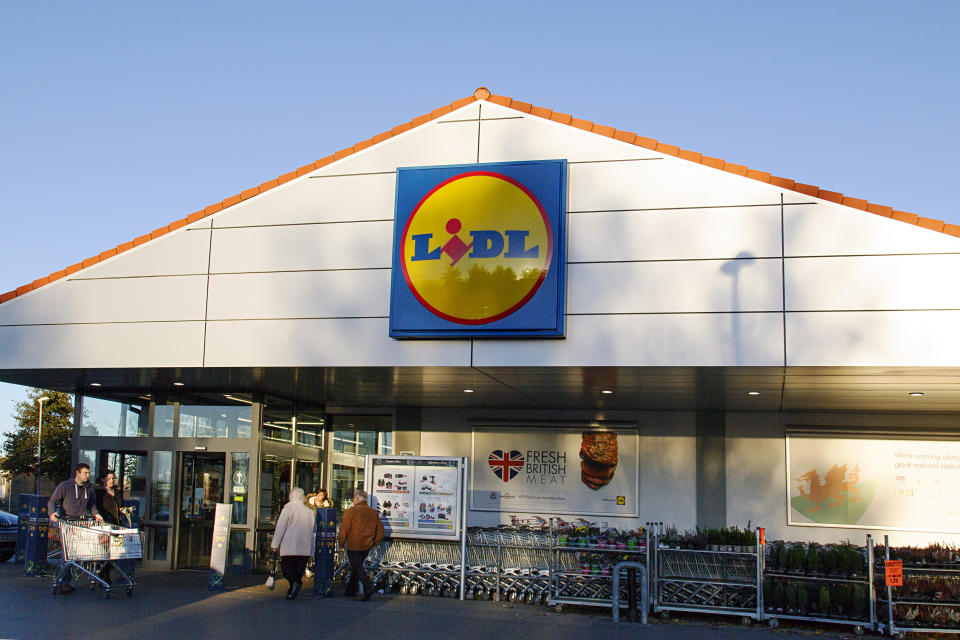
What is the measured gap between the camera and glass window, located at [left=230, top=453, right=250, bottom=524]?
15.5 metres

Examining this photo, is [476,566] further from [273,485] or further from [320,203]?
[320,203]

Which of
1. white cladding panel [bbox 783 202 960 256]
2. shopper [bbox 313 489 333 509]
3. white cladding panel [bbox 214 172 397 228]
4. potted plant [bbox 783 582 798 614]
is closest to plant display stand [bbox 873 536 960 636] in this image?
potted plant [bbox 783 582 798 614]

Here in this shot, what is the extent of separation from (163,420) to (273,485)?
2332 millimetres

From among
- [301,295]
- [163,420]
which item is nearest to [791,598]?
[301,295]

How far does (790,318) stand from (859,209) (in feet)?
5.02

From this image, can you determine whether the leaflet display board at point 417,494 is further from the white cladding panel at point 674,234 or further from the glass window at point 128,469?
the glass window at point 128,469

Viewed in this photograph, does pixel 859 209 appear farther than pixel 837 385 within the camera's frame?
No

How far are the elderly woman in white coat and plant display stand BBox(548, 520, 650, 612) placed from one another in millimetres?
3497

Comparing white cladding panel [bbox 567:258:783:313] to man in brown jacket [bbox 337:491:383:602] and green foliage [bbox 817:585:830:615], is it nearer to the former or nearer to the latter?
green foliage [bbox 817:585:830:615]

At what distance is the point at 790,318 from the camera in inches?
430

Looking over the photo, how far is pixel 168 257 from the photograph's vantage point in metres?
13.2

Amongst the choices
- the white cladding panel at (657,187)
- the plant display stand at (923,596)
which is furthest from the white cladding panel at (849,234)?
the plant display stand at (923,596)

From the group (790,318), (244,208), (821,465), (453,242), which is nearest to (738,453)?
(821,465)

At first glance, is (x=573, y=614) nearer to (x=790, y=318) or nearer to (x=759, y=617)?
(x=759, y=617)
